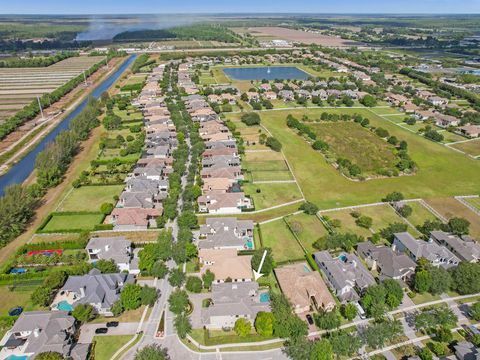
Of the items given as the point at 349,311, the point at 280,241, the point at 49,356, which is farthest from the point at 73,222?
the point at 349,311

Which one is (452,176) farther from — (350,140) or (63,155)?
(63,155)

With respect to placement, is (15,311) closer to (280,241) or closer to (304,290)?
(304,290)

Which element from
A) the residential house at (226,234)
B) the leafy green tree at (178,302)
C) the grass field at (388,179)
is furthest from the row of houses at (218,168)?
the leafy green tree at (178,302)

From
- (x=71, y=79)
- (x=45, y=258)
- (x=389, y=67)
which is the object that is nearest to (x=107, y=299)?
(x=45, y=258)

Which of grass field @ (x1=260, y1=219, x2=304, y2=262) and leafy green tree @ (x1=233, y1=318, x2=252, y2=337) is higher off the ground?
leafy green tree @ (x1=233, y1=318, x2=252, y2=337)

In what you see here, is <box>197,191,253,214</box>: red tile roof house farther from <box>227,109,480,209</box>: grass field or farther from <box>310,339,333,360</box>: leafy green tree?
<box>310,339,333,360</box>: leafy green tree

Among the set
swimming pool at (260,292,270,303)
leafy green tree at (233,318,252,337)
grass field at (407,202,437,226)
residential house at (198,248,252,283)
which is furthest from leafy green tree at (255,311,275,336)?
grass field at (407,202,437,226)

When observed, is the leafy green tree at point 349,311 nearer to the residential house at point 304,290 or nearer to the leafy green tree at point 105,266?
the residential house at point 304,290
